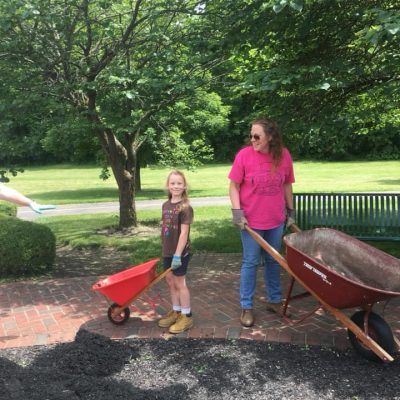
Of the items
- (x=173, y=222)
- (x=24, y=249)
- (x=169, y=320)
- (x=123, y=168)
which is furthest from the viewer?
(x=123, y=168)

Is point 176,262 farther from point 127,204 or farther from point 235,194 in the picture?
point 127,204

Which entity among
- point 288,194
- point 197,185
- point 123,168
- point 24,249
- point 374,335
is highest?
point 123,168

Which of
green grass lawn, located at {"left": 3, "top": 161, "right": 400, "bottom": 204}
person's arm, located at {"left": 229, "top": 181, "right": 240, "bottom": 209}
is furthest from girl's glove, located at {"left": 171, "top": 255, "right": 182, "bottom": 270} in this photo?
green grass lawn, located at {"left": 3, "top": 161, "right": 400, "bottom": 204}

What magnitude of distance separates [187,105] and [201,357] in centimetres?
590

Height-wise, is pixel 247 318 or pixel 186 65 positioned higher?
pixel 186 65

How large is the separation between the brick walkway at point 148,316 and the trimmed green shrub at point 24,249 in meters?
0.36

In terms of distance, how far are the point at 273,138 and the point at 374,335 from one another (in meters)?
1.77

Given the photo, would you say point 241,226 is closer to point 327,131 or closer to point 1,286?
point 327,131

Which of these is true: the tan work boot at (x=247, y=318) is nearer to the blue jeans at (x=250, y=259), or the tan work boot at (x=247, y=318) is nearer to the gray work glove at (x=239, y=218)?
the blue jeans at (x=250, y=259)

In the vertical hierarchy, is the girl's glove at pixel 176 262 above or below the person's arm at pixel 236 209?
below

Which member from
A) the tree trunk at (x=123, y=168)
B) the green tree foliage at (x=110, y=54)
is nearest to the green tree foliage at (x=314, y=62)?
the green tree foliage at (x=110, y=54)

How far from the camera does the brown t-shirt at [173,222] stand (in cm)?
420

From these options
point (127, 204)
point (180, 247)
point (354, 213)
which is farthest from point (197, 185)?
point (180, 247)

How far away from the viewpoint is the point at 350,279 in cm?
363
